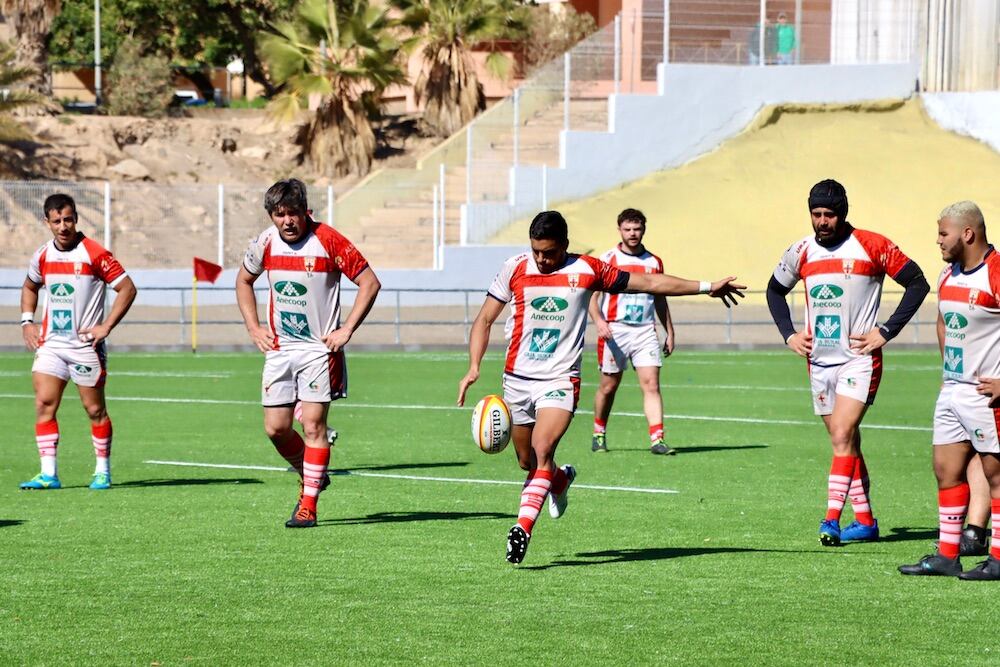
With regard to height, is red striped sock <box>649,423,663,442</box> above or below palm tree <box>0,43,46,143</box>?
below

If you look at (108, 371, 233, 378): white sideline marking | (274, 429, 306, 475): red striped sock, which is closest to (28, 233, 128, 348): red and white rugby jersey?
(274, 429, 306, 475): red striped sock

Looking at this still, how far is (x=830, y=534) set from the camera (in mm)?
10367

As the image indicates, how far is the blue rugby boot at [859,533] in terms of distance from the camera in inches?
422

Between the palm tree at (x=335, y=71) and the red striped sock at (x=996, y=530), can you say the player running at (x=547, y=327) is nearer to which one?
the red striped sock at (x=996, y=530)

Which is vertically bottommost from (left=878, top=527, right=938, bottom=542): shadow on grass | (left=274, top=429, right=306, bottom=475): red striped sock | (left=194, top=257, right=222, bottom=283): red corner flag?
(left=878, top=527, right=938, bottom=542): shadow on grass

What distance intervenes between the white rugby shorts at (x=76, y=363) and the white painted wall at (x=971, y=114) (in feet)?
130

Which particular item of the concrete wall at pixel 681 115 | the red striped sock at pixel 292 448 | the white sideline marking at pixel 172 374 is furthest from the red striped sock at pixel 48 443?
the concrete wall at pixel 681 115

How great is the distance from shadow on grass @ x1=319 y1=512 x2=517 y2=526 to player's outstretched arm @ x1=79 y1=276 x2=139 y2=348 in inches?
100

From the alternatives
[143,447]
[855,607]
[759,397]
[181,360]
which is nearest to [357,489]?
[143,447]

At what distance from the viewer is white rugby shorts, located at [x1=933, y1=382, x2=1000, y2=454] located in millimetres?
9039

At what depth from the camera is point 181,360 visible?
3070cm

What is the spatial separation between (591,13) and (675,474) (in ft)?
171

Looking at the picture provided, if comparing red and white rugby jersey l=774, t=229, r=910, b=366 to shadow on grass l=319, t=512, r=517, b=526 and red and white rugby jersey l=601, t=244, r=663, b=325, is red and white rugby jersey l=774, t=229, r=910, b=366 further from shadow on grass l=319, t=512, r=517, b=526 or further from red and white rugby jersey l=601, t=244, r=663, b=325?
red and white rugby jersey l=601, t=244, r=663, b=325

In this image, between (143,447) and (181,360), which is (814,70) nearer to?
(181,360)
